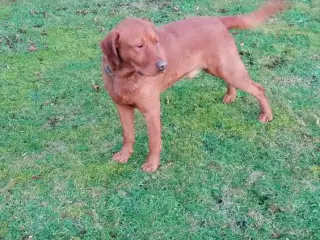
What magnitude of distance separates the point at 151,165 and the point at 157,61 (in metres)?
1.16

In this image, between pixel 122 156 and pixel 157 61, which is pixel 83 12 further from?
pixel 157 61

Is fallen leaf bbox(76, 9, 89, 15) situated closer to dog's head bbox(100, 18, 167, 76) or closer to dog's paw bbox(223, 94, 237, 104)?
dog's paw bbox(223, 94, 237, 104)

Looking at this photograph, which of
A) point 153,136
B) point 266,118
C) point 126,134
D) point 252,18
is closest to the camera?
Answer: point 153,136

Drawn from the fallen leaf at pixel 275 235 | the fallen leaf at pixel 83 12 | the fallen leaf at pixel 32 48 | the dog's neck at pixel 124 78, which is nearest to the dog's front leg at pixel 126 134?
the dog's neck at pixel 124 78

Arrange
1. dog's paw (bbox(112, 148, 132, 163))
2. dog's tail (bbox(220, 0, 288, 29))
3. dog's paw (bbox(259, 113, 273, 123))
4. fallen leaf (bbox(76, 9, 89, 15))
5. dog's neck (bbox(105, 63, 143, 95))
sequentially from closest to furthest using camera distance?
dog's neck (bbox(105, 63, 143, 95)), dog's paw (bbox(112, 148, 132, 163)), dog's tail (bbox(220, 0, 288, 29)), dog's paw (bbox(259, 113, 273, 123)), fallen leaf (bbox(76, 9, 89, 15))

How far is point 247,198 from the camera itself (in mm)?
4141

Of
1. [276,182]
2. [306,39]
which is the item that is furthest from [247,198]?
[306,39]

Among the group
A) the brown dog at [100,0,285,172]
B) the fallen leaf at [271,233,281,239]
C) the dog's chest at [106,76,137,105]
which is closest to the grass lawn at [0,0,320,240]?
the fallen leaf at [271,233,281,239]

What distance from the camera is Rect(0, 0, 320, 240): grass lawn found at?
392 cm

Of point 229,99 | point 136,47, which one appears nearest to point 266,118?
point 229,99

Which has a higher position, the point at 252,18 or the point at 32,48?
the point at 252,18

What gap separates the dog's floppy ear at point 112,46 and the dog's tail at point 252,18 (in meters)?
1.51

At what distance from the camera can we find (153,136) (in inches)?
175

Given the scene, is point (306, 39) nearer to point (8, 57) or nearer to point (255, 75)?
point (255, 75)
